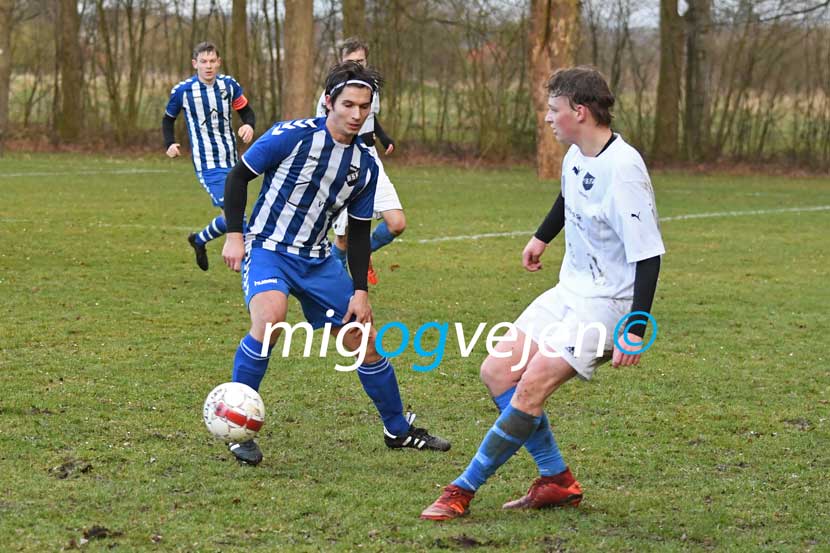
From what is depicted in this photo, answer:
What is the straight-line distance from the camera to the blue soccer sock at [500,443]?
431cm

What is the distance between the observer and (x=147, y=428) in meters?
5.50

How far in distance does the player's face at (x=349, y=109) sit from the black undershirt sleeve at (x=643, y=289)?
1375 millimetres

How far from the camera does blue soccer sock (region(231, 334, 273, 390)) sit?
5.13 m

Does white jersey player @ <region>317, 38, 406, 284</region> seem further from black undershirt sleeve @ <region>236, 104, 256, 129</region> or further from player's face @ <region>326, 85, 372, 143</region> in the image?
player's face @ <region>326, 85, 372, 143</region>

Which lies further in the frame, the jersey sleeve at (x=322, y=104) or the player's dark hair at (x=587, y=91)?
the jersey sleeve at (x=322, y=104)

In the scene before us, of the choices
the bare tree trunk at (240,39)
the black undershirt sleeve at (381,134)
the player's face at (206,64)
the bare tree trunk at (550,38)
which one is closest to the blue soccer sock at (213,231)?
the black undershirt sleeve at (381,134)

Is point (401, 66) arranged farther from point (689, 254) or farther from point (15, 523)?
point (15, 523)

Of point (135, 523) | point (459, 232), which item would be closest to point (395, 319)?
point (135, 523)

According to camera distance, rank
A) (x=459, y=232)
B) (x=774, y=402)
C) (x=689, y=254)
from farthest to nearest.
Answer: (x=459, y=232) < (x=689, y=254) < (x=774, y=402)

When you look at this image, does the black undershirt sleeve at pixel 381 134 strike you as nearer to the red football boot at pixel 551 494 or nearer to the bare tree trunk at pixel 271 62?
the red football boot at pixel 551 494

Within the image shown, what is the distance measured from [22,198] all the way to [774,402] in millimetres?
12358

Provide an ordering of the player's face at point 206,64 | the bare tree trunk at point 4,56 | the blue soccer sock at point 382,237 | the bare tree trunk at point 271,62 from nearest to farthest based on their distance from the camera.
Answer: the blue soccer sock at point 382,237 < the player's face at point 206,64 < the bare tree trunk at point 4,56 < the bare tree trunk at point 271,62

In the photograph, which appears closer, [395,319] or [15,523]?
[15,523]

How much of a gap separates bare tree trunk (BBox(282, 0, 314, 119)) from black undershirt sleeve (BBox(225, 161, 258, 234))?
60.9 feet
